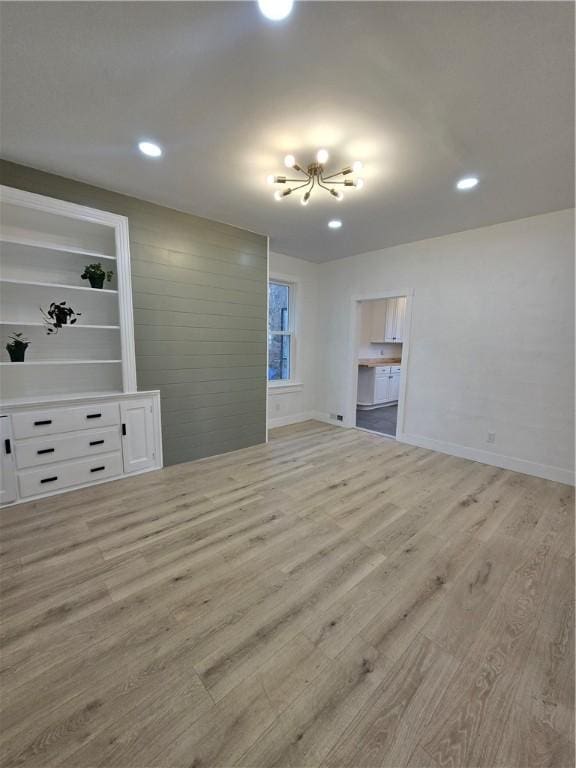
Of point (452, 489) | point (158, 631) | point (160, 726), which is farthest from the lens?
point (452, 489)

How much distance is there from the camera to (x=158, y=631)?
1.53 m

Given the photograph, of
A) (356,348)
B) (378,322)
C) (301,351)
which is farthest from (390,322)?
(301,351)

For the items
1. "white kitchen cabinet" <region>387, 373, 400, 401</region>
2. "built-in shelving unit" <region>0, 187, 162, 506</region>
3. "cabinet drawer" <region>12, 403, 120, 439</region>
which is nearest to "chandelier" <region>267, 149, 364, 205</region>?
"built-in shelving unit" <region>0, 187, 162, 506</region>

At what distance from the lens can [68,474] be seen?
288 centimetres

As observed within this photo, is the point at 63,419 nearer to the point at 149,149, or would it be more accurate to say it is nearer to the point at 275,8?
the point at 149,149

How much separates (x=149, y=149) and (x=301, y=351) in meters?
3.64

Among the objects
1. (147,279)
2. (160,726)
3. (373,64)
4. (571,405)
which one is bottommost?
(160,726)

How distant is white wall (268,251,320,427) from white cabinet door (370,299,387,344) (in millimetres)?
1713

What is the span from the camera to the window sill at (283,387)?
5088 mm

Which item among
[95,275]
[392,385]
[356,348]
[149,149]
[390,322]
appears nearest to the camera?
[149,149]

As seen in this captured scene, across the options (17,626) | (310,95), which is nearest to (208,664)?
(17,626)

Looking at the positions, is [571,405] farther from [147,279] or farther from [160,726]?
[147,279]

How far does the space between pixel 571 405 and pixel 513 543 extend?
181 centimetres

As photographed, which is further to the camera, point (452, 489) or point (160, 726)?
point (452, 489)
